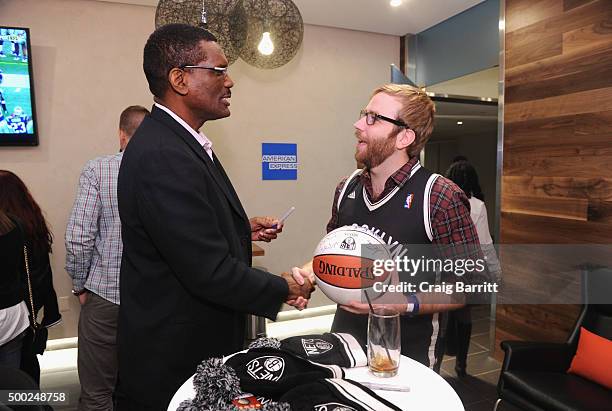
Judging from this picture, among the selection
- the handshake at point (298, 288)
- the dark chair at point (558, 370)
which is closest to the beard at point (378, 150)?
the handshake at point (298, 288)

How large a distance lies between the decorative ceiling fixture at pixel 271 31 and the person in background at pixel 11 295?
1.68 meters

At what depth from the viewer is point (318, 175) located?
5051 millimetres

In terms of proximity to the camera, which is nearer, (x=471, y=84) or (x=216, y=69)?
(x=216, y=69)

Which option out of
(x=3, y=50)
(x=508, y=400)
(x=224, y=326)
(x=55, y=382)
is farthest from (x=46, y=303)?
(x=508, y=400)

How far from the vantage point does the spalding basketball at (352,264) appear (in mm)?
1636

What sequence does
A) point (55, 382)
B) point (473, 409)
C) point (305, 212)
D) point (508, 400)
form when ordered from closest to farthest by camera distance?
point (508, 400)
point (473, 409)
point (55, 382)
point (305, 212)

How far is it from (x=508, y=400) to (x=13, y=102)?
4.38 meters

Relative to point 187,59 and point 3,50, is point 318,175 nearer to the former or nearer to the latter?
point 3,50

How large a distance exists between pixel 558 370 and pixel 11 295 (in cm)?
315

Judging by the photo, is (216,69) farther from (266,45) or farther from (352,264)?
(266,45)

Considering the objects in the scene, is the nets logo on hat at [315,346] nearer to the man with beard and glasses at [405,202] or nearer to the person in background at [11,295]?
the man with beard and glasses at [405,202]

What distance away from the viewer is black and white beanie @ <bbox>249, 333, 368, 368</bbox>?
1.26 metres

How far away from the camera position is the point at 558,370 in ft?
8.97

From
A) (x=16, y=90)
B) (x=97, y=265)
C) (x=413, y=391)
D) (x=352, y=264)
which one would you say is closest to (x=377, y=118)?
(x=352, y=264)
